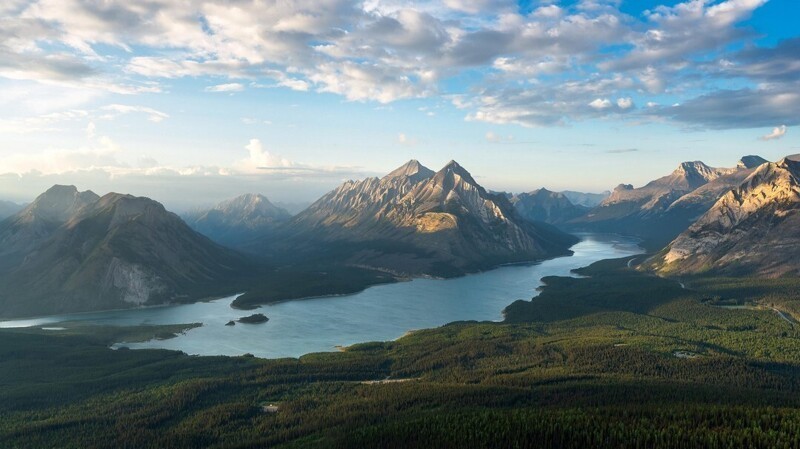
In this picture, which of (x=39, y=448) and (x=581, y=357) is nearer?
(x=39, y=448)

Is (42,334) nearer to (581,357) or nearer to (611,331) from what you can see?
(581,357)

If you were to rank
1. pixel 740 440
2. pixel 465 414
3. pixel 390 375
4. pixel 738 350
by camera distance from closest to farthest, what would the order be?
pixel 740 440 < pixel 465 414 < pixel 390 375 < pixel 738 350

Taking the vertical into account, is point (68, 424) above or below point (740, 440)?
below

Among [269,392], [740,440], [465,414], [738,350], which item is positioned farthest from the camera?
[738,350]

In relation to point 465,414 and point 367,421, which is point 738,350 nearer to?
point 465,414

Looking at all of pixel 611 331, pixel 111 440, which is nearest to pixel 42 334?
pixel 111 440

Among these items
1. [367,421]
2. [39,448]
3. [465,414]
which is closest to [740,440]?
[465,414]
